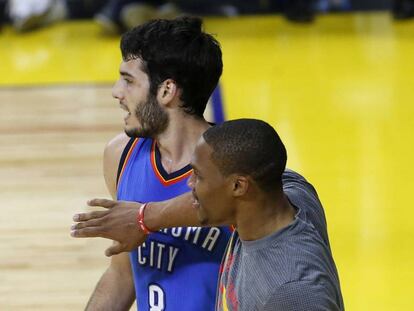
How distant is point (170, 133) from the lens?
2.91 m

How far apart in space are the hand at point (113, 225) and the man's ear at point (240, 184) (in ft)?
1.64

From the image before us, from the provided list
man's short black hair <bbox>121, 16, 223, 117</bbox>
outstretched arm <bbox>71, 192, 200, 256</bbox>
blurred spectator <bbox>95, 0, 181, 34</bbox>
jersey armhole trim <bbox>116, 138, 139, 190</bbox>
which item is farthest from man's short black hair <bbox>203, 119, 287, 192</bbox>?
blurred spectator <bbox>95, 0, 181, 34</bbox>

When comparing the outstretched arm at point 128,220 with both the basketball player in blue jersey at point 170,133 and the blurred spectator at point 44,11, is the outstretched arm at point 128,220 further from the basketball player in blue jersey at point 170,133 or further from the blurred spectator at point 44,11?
the blurred spectator at point 44,11

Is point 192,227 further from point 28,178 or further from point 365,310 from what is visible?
point 28,178

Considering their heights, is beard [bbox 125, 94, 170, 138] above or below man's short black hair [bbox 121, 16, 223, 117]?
below

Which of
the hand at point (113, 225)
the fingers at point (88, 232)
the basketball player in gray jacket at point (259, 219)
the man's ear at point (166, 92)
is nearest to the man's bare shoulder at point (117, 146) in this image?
the man's ear at point (166, 92)

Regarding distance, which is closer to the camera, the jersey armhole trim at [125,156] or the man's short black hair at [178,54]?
the man's short black hair at [178,54]

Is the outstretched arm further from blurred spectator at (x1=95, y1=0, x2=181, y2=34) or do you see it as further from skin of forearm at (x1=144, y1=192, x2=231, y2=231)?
blurred spectator at (x1=95, y1=0, x2=181, y2=34)

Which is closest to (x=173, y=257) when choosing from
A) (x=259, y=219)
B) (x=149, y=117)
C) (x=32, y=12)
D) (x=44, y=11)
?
(x=149, y=117)

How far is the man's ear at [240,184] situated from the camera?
6.97 feet

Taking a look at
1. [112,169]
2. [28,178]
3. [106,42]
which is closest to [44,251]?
[28,178]

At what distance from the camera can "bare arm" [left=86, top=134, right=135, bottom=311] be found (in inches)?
120

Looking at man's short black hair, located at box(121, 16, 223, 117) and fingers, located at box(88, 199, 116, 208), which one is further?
man's short black hair, located at box(121, 16, 223, 117)

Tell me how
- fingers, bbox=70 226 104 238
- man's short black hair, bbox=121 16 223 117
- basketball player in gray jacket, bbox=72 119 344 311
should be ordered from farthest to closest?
man's short black hair, bbox=121 16 223 117 → fingers, bbox=70 226 104 238 → basketball player in gray jacket, bbox=72 119 344 311
